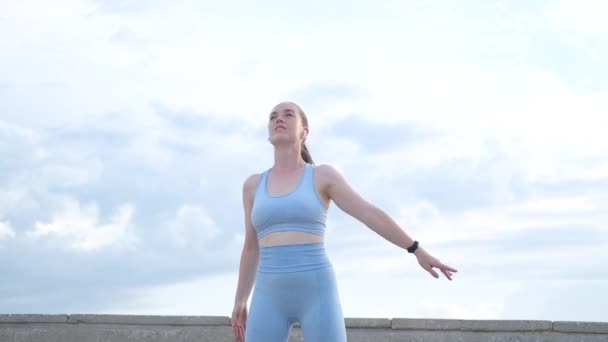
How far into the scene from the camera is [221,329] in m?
8.09


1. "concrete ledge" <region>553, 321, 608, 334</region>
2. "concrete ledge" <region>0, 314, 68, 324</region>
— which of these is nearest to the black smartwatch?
"concrete ledge" <region>553, 321, 608, 334</region>

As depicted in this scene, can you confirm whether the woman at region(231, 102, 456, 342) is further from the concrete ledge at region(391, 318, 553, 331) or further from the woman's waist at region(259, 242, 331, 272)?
the concrete ledge at region(391, 318, 553, 331)

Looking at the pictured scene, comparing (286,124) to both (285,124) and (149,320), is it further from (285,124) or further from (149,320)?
(149,320)

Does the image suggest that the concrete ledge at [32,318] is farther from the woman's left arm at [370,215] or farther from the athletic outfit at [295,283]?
the woman's left arm at [370,215]

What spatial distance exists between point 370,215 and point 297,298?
61cm

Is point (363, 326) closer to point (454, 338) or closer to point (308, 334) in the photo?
point (454, 338)

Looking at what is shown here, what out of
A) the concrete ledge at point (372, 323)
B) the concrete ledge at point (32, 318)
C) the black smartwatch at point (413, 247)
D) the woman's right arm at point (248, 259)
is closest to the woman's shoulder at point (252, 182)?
the woman's right arm at point (248, 259)

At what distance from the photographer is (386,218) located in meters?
4.52

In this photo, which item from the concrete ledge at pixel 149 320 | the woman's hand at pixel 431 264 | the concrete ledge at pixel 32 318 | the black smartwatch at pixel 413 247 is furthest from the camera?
the concrete ledge at pixel 32 318

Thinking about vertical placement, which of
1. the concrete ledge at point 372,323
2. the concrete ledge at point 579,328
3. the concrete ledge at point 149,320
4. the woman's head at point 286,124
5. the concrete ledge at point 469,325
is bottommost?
the concrete ledge at point 149,320

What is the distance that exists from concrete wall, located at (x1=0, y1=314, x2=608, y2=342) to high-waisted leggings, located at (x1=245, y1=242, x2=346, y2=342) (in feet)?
11.4

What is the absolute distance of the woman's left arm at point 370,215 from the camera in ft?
14.2

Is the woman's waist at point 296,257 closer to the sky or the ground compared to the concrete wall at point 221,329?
closer to the ground

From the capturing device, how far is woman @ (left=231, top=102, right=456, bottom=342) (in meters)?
4.46
